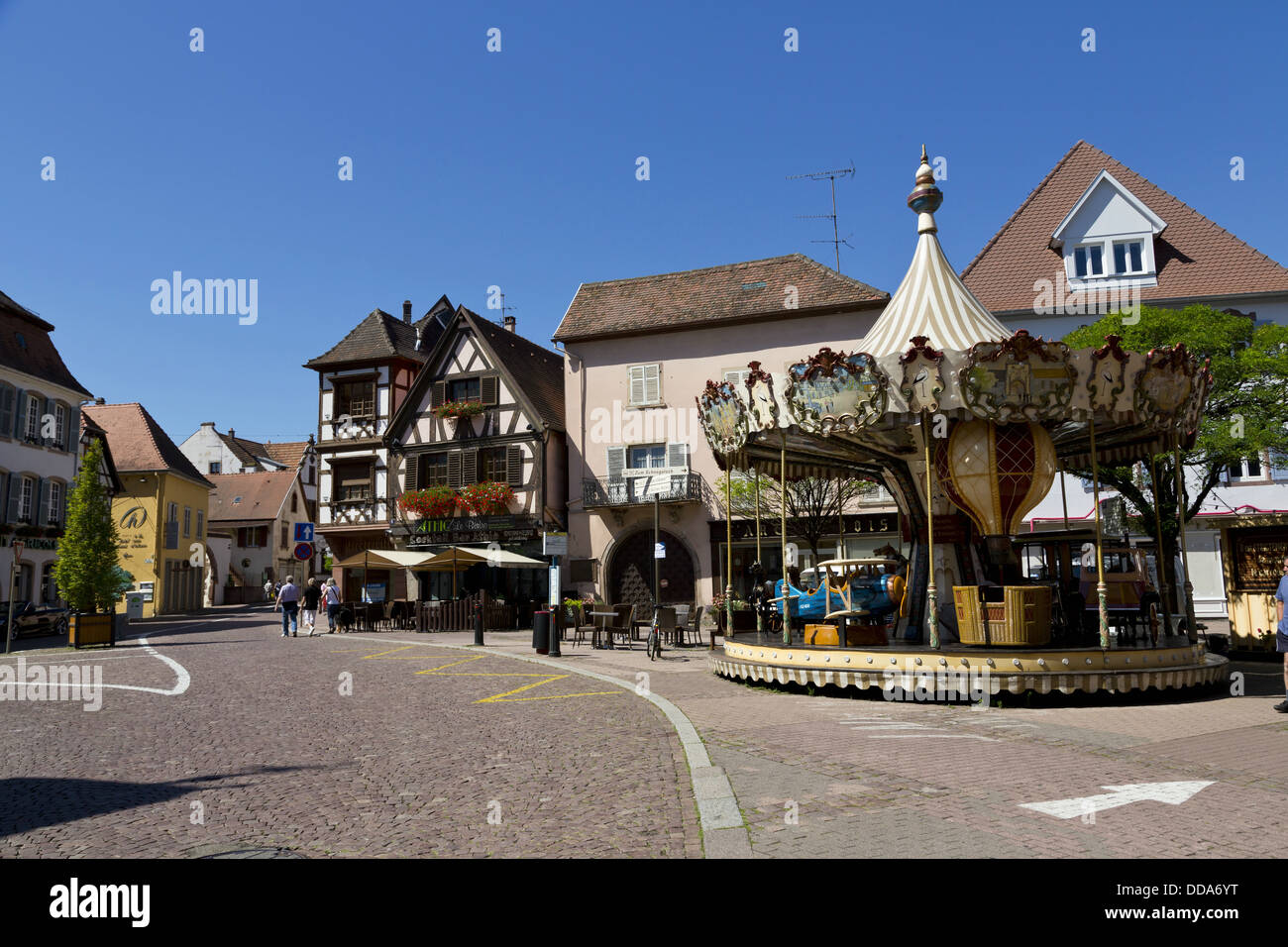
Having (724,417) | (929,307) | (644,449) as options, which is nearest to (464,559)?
(644,449)

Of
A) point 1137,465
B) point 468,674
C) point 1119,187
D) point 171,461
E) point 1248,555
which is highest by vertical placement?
point 1119,187

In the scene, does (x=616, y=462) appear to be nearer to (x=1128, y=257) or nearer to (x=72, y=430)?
(x=1128, y=257)

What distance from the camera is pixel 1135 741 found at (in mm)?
8352

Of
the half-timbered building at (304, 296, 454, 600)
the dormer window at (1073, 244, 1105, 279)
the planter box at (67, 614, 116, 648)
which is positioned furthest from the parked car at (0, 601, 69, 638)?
the dormer window at (1073, 244, 1105, 279)

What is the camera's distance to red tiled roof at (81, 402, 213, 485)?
43.8 metres

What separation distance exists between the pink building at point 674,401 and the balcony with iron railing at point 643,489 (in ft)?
0.15

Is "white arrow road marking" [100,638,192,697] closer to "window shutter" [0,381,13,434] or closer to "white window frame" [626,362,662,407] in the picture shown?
"white window frame" [626,362,662,407]

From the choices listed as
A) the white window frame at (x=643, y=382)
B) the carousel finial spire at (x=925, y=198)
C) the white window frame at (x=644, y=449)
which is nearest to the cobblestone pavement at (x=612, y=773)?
the carousel finial spire at (x=925, y=198)

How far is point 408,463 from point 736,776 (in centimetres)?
3063

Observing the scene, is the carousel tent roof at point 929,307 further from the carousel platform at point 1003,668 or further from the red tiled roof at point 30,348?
the red tiled roof at point 30,348

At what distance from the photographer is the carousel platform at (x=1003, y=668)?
10.8 m

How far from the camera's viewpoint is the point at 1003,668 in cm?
1098
